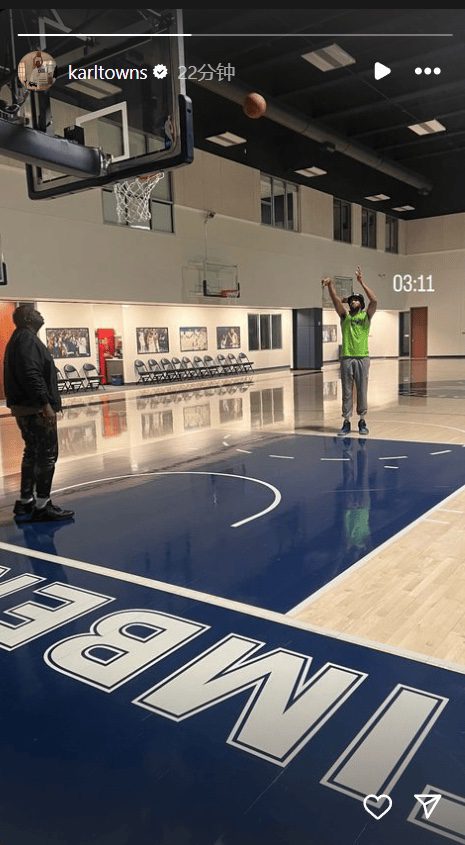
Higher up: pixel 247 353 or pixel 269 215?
pixel 269 215

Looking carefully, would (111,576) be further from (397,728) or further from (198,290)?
(198,290)

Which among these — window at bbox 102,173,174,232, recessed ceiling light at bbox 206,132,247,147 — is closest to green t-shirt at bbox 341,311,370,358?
window at bbox 102,173,174,232

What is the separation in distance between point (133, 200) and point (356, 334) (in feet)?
32.0

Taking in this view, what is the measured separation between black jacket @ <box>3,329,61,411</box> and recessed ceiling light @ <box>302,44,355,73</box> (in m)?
10.1

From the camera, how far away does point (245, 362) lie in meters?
→ 23.8

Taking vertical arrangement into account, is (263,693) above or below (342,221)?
below

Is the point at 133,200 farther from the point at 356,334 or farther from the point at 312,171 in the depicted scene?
the point at 356,334

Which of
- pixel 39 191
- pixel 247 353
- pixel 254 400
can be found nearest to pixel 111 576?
pixel 39 191

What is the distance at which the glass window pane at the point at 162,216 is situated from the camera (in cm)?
1908

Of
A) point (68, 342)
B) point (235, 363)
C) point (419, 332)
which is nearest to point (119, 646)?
point (68, 342)

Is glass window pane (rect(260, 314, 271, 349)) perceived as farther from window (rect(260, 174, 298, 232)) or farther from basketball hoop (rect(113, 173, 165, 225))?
basketball hoop (rect(113, 173, 165, 225))

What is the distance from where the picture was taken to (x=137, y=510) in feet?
18.6

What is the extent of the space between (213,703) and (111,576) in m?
A: 1.62

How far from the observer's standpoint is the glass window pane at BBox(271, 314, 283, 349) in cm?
2539
